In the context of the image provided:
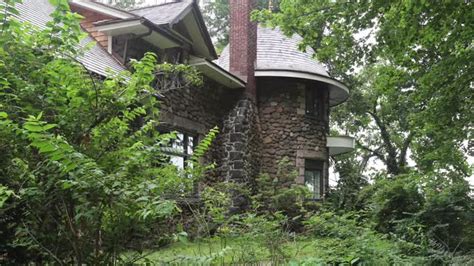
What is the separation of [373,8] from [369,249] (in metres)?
4.50

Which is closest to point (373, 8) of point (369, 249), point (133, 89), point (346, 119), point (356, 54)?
point (356, 54)

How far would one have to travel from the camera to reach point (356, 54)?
30.5ft

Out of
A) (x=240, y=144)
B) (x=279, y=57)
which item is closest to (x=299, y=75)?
(x=279, y=57)

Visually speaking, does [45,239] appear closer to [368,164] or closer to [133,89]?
[133,89]

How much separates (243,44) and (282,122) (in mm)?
2843

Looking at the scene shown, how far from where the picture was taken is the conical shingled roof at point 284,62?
14.4 meters

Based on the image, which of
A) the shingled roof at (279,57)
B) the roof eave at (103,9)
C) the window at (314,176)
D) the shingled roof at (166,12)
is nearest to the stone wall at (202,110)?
the shingled roof at (279,57)

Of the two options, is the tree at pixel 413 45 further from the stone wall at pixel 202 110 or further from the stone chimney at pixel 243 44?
the stone chimney at pixel 243 44

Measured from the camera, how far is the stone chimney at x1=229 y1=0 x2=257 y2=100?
14.4m

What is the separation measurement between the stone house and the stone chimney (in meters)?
0.03

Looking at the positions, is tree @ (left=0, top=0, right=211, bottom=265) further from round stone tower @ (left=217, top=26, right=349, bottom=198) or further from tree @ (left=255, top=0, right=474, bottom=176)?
round stone tower @ (left=217, top=26, right=349, bottom=198)

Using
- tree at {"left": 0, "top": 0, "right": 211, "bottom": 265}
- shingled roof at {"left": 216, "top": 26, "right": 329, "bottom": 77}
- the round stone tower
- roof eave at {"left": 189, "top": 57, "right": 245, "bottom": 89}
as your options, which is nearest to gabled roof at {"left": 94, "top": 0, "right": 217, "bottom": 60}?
roof eave at {"left": 189, "top": 57, "right": 245, "bottom": 89}

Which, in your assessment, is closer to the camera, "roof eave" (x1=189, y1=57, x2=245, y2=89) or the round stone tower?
"roof eave" (x1=189, y1=57, x2=245, y2=89)

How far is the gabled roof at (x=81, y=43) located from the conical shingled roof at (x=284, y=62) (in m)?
5.39
